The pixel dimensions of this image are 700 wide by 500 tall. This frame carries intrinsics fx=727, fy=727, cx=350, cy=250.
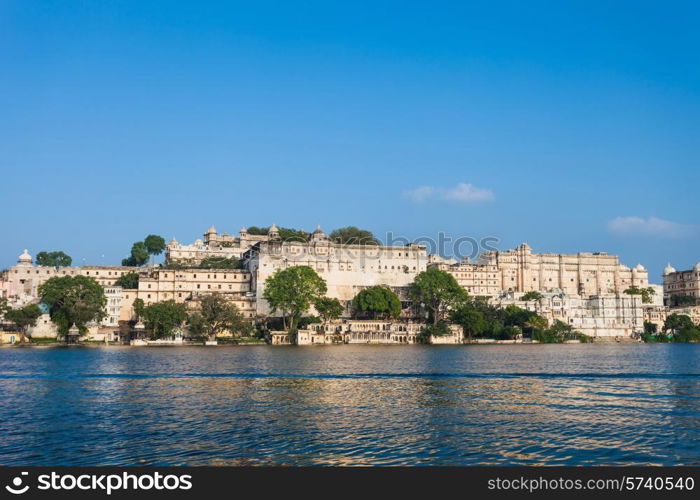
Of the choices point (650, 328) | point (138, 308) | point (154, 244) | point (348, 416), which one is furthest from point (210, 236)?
point (348, 416)

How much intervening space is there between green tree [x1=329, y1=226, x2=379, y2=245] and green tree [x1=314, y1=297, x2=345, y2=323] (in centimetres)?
2308

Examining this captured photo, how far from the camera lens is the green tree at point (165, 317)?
240 ft

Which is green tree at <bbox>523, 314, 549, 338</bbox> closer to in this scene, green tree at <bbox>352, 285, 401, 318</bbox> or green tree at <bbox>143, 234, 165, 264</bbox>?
green tree at <bbox>352, 285, 401, 318</bbox>

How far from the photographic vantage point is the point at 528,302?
9131 centimetres

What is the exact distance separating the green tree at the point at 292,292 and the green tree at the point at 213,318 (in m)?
4.73

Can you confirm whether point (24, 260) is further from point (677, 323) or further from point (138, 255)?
point (677, 323)

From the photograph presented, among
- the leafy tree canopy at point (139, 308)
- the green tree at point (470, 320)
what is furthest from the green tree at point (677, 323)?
the leafy tree canopy at point (139, 308)

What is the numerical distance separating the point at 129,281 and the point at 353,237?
34051mm

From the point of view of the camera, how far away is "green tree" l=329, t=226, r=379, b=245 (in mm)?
106188

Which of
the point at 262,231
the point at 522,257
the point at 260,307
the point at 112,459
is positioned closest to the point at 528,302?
the point at 522,257

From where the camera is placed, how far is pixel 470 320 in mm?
82438
